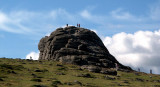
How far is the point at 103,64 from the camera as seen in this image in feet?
336

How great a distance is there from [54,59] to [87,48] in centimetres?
1808

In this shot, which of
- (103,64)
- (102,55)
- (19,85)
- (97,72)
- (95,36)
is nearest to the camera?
(19,85)

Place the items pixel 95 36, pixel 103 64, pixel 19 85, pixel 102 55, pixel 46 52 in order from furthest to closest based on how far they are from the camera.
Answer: pixel 95 36, pixel 46 52, pixel 102 55, pixel 103 64, pixel 19 85

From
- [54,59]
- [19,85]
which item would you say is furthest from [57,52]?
[19,85]

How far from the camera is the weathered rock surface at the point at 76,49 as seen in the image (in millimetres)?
102750

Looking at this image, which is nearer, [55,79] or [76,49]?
[55,79]

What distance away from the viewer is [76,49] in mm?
109062

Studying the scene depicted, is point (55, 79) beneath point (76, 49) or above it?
beneath

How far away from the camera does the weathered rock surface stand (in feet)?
337

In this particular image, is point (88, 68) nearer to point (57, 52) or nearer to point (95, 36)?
point (57, 52)

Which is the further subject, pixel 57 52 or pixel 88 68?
pixel 57 52

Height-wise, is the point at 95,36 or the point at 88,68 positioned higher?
the point at 95,36

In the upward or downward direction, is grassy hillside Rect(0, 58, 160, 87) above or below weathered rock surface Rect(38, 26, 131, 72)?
below

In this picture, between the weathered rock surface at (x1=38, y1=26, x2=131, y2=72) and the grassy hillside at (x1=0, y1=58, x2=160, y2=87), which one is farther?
the weathered rock surface at (x1=38, y1=26, x2=131, y2=72)
